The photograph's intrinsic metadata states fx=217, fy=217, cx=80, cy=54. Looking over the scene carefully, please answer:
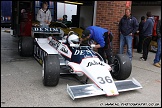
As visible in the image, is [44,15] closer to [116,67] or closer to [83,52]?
[83,52]

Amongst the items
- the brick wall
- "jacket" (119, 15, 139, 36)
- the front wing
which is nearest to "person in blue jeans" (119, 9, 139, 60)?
"jacket" (119, 15, 139, 36)

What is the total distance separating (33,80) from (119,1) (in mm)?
4149

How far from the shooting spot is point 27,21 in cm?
1106

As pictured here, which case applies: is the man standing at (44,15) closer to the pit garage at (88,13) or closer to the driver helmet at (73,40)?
the pit garage at (88,13)

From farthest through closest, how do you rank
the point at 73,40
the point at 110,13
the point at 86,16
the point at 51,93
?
the point at 86,16 < the point at 110,13 < the point at 73,40 < the point at 51,93

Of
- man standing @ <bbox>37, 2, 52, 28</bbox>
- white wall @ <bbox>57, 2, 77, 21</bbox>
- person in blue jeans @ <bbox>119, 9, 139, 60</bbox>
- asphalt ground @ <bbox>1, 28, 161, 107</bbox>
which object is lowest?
asphalt ground @ <bbox>1, 28, 161, 107</bbox>

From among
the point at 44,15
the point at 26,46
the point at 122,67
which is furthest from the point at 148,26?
the point at 26,46

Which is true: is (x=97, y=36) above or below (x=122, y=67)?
above

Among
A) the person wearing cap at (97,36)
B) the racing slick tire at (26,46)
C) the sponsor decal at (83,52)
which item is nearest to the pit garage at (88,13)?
the racing slick tire at (26,46)

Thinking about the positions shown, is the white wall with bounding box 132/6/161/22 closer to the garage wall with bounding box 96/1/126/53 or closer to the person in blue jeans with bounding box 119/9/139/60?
the garage wall with bounding box 96/1/126/53

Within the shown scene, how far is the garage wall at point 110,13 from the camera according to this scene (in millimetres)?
7273

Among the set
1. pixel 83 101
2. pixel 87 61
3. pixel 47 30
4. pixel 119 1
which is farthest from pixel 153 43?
pixel 83 101

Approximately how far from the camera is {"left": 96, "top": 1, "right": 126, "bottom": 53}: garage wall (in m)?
7.27

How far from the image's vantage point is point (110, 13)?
23.9 ft
